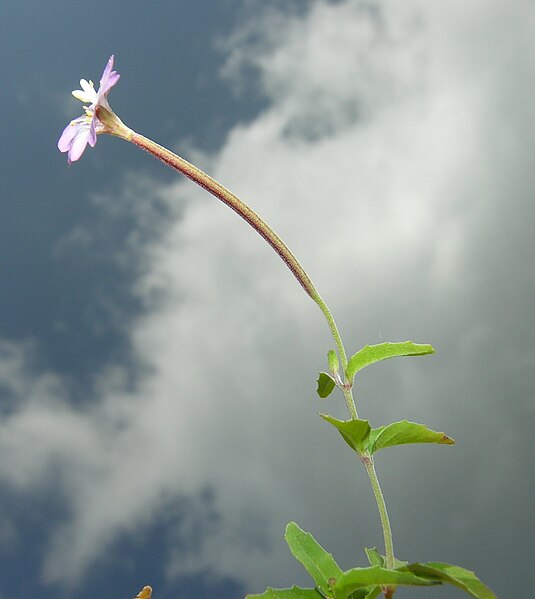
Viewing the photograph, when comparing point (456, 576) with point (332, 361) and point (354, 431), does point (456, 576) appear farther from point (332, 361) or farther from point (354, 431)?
point (332, 361)

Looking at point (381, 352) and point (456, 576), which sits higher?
point (381, 352)

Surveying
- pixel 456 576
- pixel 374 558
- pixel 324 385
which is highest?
pixel 324 385

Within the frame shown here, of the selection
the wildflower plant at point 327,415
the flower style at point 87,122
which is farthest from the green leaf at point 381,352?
the flower style at point 87,122

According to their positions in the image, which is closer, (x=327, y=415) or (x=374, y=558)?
(x=327, y=415)

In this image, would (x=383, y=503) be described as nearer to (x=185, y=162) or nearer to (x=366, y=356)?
(x=366, y=356)

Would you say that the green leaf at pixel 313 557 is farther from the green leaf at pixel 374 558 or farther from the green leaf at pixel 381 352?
the green leaf at pixel 381 352

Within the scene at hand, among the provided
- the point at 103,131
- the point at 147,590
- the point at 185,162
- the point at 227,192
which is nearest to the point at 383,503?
the point at 147,590

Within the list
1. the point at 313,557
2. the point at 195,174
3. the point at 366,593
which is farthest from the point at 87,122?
the point at 366,593
